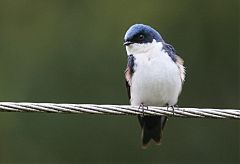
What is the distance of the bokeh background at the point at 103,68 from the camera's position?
33.6 ft

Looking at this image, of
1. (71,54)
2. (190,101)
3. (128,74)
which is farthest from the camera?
(71,54)

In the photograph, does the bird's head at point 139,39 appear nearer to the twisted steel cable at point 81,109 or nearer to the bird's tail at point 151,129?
the bird's tail at point 151,129

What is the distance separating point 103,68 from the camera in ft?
35.0

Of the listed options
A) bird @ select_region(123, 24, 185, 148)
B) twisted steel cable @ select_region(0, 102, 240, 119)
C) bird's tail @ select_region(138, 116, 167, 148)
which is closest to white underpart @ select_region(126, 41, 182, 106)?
bird @ select_region(123, 24, 185, 148)

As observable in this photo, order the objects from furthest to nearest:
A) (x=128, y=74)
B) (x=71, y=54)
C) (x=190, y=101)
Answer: (x=71, y=54) → (x=190, y=101) → (x=128, y=74)

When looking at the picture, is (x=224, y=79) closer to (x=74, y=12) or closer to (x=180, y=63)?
(x=74, y=12)

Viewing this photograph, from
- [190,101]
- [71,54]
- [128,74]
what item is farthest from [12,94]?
[128,74]

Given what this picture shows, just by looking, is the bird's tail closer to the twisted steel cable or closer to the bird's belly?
the bird's belly

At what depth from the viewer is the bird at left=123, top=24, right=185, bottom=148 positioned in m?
6.55

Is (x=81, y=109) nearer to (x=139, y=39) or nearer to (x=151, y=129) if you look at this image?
(x=139, y=39)

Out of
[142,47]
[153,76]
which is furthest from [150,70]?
[142,47]

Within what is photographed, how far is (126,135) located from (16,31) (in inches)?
91.1

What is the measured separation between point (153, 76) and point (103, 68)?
416cm

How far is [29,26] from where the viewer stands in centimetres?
1180
